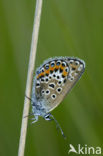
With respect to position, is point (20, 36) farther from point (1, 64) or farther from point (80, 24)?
point (80, 24)

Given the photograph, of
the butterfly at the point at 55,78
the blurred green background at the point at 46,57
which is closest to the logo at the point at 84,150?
the blurred green background at the point at 46,57

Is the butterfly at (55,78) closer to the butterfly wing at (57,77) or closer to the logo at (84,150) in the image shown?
the butterfly wing at (57,77)

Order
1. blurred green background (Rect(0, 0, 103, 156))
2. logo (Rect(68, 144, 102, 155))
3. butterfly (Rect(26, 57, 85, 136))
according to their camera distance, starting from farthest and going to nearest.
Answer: blurred green background (Rect(0, 0, 103, 156))
logo (Rect(68, 144, 102, 155))
butterfly (Rect(26, 57, 85, 136))

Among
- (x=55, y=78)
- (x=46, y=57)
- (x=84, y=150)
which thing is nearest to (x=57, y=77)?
(x=55, y=78)

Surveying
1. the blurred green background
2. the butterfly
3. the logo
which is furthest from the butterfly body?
the logo

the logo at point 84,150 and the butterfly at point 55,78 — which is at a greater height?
the butterfly at point 55,78

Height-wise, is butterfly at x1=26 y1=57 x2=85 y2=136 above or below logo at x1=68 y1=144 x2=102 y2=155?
above

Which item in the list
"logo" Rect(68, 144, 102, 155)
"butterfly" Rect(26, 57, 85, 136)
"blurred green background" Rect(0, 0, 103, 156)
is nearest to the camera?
"butterfly" Rect(26, 57, 85, 136)

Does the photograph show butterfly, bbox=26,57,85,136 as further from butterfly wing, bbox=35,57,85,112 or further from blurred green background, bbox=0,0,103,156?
blurred green background, bbox=0,0,103,156

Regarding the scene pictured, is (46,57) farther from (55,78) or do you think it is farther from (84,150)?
(84,150)
